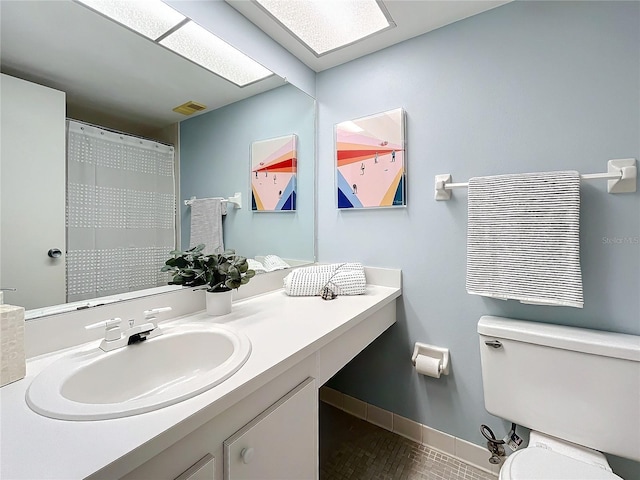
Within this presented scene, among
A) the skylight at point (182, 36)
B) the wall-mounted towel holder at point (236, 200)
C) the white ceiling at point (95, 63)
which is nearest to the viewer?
the white ceiling at point (95, 63)

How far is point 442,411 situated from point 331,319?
877mm

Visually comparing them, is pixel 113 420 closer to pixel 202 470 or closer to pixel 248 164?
pixel 202 470

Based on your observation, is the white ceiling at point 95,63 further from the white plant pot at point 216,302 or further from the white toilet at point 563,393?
the white toilet at point 563,393

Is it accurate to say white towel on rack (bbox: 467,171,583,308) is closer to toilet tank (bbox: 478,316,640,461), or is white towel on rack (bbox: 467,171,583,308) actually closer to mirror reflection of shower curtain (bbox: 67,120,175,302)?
toilet tank (bbox: 478,316,640,461)

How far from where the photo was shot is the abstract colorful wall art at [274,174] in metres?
1.58

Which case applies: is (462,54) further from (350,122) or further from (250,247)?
(250,247)

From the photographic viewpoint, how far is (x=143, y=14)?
1084 mm

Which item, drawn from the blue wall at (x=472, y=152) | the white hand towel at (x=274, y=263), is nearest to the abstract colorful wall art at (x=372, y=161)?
the blue wall at (x=472, y=152)

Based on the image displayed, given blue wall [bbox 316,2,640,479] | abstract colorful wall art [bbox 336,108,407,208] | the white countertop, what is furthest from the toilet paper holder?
abstract colorful wall art [bbox 336,108,407,208]

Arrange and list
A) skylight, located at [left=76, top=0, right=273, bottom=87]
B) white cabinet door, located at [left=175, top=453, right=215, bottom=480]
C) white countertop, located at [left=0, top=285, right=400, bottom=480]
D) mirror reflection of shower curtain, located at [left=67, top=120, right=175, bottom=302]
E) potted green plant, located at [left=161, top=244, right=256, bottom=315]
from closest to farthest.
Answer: white countertop, located at [left=0, top=285, right=400, bottom=480]
white cabinet door, located at [left=175, top=453, right=215, bottom=480]
mirror reflection of shower curtain, located at [left=67, top=120, right=175, bottom=302]
skylight, located at [left=76, top=0, right=273, bottom=87]
potted green plant, located at [left=161, top=244, right=256, bottom=315]

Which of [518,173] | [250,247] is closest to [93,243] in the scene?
[250,247]

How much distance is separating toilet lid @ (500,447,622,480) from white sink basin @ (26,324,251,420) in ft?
3.05

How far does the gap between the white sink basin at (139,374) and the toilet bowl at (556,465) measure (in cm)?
94

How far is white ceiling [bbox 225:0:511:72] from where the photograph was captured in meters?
1.29
